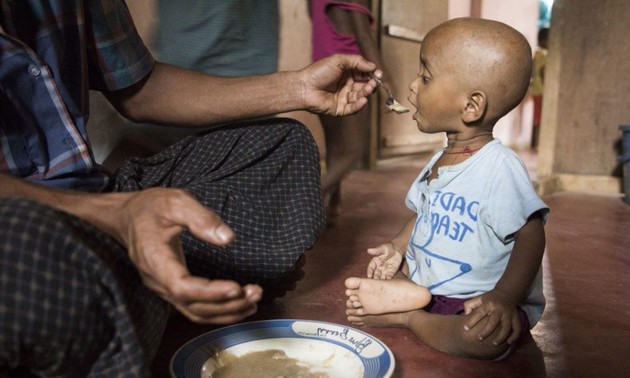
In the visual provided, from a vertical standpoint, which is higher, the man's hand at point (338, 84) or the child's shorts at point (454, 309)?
the man's hand at point (338, 84)

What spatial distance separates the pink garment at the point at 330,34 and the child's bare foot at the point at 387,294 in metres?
1.29

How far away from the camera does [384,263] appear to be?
1535mm

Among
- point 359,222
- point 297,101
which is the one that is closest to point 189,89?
point 297,101

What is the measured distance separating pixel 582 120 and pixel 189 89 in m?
2.83

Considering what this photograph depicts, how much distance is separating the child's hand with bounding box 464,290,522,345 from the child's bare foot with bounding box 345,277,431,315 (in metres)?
0.15

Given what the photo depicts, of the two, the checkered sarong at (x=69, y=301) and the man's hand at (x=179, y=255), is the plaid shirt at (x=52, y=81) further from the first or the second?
the man's hand at (x=179, y=255)

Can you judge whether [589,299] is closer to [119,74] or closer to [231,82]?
[231,82]

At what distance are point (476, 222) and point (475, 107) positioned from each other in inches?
10.5

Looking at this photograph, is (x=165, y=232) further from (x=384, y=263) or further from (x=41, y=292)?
(x=384, y=263)

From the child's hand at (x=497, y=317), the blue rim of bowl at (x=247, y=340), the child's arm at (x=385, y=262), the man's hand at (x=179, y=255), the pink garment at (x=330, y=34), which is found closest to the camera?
the man's hand at (x=179, y=255)

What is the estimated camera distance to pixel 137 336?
79 centimetres

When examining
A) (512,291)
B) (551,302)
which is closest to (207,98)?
(512,291)

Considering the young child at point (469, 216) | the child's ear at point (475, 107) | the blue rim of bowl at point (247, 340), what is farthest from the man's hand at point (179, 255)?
the child's ear at point (475, 107)

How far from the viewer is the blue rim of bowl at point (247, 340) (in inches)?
39.4
